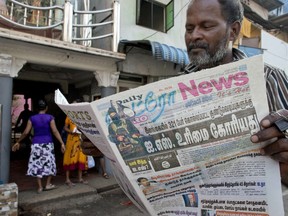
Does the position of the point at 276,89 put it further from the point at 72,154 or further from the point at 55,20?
the point at 55,20

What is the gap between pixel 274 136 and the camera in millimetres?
799

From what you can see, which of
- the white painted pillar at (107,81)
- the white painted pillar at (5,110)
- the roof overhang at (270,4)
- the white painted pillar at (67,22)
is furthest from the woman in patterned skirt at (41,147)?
the roof overhang at (270,4)

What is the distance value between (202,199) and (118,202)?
4.31m

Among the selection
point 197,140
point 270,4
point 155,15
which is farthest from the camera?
point 270,4

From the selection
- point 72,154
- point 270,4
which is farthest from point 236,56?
point 270,4

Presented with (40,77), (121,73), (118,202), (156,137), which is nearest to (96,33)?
(121,73)

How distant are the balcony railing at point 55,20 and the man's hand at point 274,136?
486 centimetres

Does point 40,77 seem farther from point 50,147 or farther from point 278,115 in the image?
point 278,115

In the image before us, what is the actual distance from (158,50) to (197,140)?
210 inches

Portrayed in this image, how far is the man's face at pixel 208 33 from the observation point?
1.22m

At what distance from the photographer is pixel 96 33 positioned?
7301 millimetres

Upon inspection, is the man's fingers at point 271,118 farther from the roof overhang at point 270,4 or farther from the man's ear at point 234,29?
the roof overhang at point 270,4

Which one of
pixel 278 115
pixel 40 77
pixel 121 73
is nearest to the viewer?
pixel 278 115

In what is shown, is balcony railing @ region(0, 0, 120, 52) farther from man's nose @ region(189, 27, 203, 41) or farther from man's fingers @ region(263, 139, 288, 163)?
man's fingers @ region(263, 139, 288, 163)
